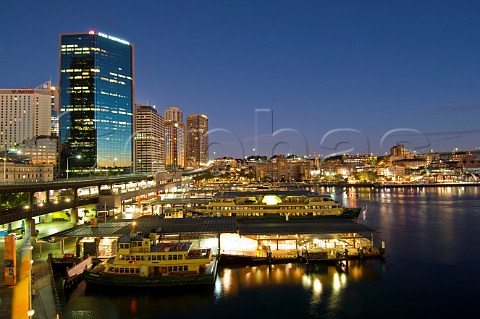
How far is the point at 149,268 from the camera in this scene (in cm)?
1767

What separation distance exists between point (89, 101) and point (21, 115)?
3583 centimetres

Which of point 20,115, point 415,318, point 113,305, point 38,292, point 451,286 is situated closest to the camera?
point 38,292

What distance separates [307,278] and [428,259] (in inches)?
347

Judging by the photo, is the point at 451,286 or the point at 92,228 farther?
the point at 92,228

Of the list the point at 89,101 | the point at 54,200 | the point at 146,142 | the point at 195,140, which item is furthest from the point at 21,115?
the point at 195,140

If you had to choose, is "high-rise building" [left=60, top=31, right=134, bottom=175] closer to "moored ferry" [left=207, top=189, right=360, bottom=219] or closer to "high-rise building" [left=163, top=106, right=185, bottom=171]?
"moored ferry" [left=207, top=189, right=360, bottom=219]

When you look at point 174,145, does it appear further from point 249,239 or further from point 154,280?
point 154,280

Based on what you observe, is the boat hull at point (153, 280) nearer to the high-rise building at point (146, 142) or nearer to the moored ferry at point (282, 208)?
the moored ferry at point (282, 208)

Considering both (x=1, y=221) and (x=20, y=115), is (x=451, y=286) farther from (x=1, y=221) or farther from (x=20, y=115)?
(x=20, y=115)

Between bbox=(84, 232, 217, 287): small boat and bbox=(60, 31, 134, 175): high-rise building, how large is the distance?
63.5m

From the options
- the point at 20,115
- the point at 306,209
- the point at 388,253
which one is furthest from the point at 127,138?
the point at 388,253

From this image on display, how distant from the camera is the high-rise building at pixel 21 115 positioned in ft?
316

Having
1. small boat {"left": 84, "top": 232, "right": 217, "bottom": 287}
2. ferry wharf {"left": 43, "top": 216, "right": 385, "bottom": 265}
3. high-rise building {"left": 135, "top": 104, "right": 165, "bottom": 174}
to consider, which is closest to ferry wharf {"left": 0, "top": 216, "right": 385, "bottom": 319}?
ferry wharf {"left": 43, "top": 216, "right": 385, "bottom": 265}

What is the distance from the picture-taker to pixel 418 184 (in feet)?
324
